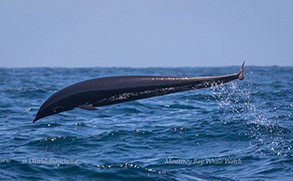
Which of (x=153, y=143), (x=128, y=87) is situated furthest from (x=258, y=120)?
(x=128, y=87)

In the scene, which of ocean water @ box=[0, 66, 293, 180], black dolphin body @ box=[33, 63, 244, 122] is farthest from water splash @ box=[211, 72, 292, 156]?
black dolphin body @ box=[33, 63, 244, 122]

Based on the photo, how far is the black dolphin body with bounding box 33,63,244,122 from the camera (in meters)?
9.38

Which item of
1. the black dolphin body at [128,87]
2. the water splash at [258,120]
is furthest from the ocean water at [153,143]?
the black dolphin body at [128,87]

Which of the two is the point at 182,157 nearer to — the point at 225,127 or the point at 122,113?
the point at 225,127

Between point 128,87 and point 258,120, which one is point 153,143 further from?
point 258,120

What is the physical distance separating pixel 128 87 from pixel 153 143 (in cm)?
545

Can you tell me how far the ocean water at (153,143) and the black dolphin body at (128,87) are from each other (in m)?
2.53

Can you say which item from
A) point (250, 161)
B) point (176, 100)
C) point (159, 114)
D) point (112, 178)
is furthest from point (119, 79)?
point (176, 100)

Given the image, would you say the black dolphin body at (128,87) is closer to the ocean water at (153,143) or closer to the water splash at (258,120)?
the ocean water at (153,143)

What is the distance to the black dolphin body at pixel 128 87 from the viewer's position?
9375 mm

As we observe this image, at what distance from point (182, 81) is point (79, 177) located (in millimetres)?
4074

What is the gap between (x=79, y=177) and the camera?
10.8 meters

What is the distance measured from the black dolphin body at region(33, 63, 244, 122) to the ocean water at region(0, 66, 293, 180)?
253 centimetres

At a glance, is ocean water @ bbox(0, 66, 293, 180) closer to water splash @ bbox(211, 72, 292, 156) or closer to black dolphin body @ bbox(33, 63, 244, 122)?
water splash @ bbox(211, 72, 292, 156)
